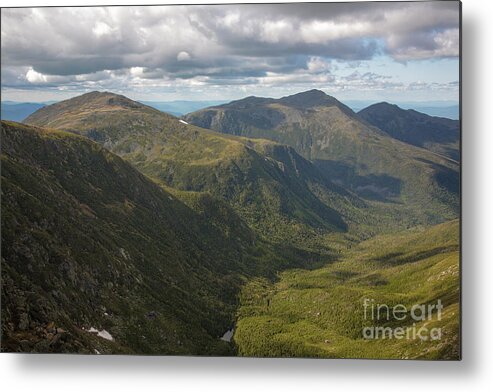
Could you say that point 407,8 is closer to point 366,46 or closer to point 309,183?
point 366,46

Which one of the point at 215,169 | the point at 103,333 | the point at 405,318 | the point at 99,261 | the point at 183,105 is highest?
the point at 183,105

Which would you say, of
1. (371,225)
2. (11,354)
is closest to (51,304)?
(11,354)

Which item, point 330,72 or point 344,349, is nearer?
point 344,349

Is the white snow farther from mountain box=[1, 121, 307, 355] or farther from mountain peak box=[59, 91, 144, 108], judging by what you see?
mountain peak box=[59, 91, 144, 108]

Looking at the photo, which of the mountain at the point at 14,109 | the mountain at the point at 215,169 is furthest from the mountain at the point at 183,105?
the mountain at the point at 215,169

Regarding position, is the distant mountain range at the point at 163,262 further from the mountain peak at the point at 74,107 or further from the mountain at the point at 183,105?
the mountain at the point at 183,105

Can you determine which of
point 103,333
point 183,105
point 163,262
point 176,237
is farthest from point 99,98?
point 103,333

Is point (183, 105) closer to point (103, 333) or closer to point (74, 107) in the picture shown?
point (103, 333)

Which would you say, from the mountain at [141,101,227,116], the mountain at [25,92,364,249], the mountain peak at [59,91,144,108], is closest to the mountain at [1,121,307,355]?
the mountain peak at [59,91,144,108]
